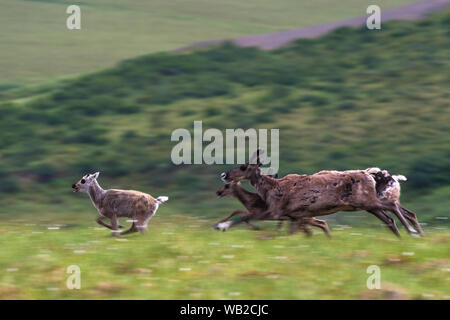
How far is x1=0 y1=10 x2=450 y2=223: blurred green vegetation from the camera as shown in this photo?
2383 cm

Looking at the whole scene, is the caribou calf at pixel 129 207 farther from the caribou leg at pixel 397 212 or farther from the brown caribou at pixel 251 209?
the caribou leg at pixel 397 212

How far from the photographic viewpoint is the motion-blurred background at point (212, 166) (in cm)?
1127

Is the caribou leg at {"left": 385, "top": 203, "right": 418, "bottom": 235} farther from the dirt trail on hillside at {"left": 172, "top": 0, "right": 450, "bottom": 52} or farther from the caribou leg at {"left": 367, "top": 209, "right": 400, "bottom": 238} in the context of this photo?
the dirt trail on hillside at {"left": 172, "top": 0, "right": 450, "bottom": 52}

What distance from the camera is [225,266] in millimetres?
11617

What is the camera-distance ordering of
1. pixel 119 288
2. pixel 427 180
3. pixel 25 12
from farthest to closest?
pixel 25 12, pixel 427 180, pixel 119 288

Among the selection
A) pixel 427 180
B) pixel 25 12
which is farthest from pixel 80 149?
pixel 25 12

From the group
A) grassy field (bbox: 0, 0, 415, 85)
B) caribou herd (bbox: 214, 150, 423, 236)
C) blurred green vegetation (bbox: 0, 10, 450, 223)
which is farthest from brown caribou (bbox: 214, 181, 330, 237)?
grassy field (bbox: 0, 0, 415, 85)

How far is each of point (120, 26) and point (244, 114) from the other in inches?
913

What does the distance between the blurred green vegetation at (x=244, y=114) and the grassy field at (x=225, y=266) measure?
6.77 meters

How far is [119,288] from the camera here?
1066 centimetres

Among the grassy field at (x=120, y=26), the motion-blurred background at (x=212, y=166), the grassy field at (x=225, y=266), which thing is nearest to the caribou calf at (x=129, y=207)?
the motion-blurred background at (x=212, y=166)

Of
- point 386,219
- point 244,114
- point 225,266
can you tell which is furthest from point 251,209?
point 244,114

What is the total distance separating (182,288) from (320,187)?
14.4 feet

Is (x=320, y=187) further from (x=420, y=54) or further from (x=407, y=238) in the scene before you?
(x=420, y=54)
